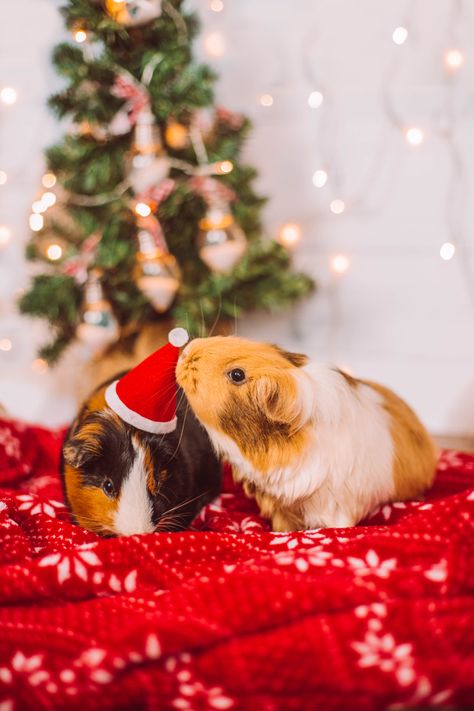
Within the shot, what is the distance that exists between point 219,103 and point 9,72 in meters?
0.76

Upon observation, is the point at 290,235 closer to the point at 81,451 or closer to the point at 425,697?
the point at 81,451

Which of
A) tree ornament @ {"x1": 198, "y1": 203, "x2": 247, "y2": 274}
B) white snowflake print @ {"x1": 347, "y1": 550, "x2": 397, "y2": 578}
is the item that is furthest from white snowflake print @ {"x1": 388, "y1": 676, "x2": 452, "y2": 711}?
tree ornament @ {"x1": 198, "y1": 203, "x2": 247, "y2": 274}

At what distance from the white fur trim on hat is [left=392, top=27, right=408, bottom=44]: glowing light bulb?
1371 millimetres

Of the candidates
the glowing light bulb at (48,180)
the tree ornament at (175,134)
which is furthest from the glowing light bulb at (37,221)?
the tree ornament at (175,134)

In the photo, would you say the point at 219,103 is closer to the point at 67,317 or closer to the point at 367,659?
the point at 67,317

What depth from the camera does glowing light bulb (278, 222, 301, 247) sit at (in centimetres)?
194

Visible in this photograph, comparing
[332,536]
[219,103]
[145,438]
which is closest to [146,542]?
[145,438]

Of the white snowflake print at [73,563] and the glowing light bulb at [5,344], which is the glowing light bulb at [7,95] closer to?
the glowing light bulb at [5,344]

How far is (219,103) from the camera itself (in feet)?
6.45

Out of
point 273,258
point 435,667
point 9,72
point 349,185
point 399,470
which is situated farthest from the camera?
point 9,72

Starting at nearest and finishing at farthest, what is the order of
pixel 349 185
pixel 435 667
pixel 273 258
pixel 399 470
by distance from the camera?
pixel 435 667
pixel 399 470
pixel 273 258
pixel 349 185

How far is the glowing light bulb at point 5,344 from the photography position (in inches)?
88.0

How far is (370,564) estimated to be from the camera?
82cm

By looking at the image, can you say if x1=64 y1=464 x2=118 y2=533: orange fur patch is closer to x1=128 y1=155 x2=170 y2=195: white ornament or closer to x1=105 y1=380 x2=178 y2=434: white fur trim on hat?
x1=105 y1=380 x2=178 y2=434: white fur trim on hat
